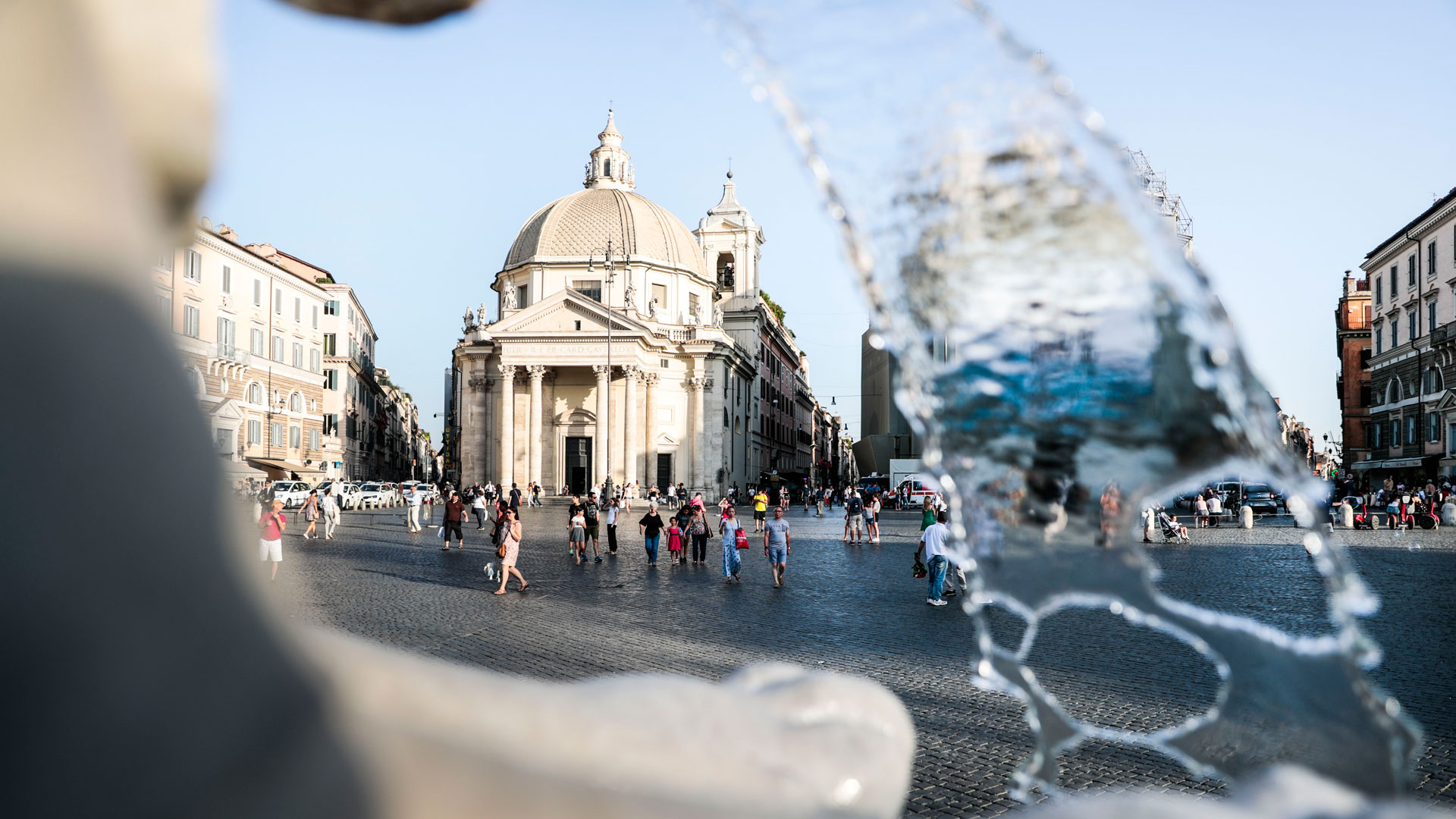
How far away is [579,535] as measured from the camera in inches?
691

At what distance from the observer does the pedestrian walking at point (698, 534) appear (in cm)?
1742

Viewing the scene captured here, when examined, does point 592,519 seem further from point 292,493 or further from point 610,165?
point 610,165

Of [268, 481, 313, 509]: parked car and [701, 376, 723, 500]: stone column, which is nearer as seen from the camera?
[268, 481, 313, 509]: parked car

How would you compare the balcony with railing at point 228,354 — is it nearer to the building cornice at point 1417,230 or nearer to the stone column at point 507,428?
the stone column at point 507,428

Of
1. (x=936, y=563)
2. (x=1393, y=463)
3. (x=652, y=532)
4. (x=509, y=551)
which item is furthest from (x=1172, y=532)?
(x=1393, y=463)

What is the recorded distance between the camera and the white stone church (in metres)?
50.1

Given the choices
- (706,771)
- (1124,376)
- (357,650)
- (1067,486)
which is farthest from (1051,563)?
(357,650)

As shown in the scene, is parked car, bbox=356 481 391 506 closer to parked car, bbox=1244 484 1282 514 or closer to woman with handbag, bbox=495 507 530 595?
woman with handbag, bbox=495 507 530 595

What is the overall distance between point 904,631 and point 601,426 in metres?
40.6

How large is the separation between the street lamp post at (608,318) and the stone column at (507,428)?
4799mm

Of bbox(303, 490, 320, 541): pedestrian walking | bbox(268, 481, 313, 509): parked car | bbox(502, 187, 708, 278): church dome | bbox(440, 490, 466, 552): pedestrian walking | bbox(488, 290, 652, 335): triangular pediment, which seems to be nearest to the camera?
bbox(440, 490, 466, 552): pedestrian walking

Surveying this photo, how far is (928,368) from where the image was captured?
1.20 m

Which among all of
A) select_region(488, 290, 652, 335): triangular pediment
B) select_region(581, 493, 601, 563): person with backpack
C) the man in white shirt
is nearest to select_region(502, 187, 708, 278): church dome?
select_region(488, 290, 652, 335): triangular pediment

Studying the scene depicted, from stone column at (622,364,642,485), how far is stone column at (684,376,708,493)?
12.9 ft
